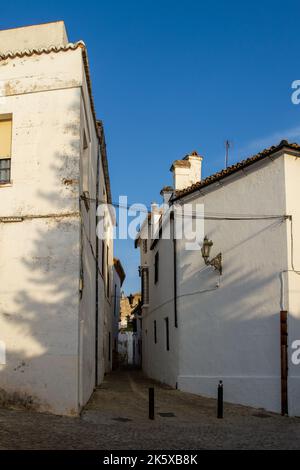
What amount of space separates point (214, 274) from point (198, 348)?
6.89ft

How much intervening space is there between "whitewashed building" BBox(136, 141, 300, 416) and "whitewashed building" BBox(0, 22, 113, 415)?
3698 mm

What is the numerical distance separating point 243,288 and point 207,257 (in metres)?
1.45

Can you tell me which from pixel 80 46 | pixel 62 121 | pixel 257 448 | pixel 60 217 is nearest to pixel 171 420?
pixel 257 448

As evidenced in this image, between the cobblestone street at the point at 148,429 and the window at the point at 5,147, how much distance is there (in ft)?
15.6

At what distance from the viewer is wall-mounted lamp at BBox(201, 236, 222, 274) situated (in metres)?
13.7

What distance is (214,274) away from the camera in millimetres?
13945

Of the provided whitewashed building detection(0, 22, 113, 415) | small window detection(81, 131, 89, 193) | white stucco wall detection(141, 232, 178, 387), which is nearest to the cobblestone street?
whitewashed building detection(0, 22, 113, 415)

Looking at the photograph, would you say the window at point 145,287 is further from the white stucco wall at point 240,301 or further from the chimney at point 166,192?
the white stucco wall at point 240,301

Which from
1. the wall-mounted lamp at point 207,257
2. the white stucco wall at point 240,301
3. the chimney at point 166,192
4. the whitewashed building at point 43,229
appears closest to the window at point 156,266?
the chimney at point 166,192

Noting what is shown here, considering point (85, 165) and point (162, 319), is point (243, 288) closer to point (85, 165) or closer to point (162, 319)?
point (85, 165)

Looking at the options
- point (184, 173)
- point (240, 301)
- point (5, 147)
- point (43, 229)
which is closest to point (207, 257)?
point (240, 301)

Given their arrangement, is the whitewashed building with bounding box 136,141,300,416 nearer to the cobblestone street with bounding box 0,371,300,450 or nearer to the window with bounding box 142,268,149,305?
the cobblestone street with bounding box 0,371,300,450

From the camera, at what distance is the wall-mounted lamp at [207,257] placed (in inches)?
538
